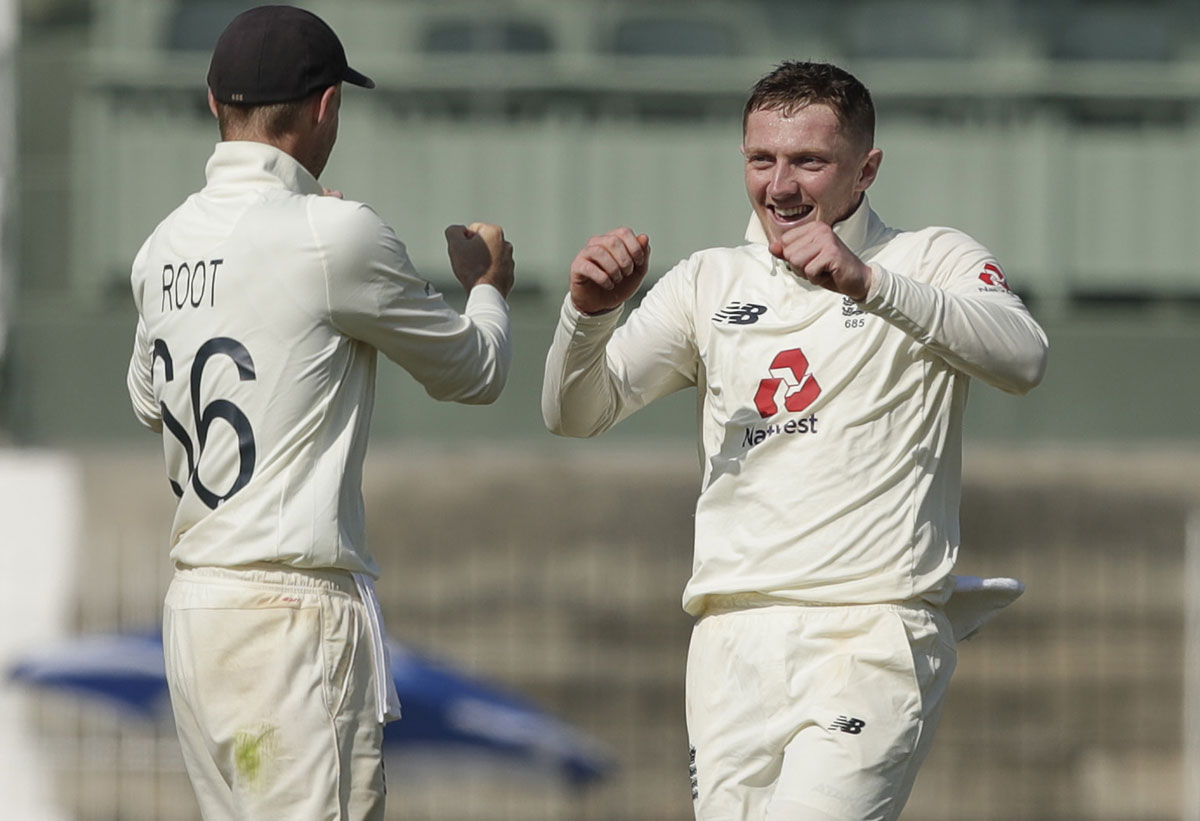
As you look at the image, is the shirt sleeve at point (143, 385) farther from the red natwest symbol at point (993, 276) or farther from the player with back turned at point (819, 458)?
the red natwest symbol at point (993, 276)

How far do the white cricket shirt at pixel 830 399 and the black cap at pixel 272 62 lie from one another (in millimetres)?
673

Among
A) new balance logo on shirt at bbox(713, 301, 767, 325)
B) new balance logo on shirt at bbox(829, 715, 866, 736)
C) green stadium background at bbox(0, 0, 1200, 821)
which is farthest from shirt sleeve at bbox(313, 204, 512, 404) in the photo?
green stadium background at bbox(0, 0, 1200, 821)

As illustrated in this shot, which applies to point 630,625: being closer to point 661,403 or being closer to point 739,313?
point 661,403

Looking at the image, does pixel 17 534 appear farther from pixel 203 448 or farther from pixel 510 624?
pixel 203 448

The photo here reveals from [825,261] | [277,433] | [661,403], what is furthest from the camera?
[661,403]

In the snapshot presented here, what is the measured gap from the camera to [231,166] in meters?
3.83

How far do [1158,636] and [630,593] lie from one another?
260cm

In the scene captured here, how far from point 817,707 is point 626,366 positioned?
32.8 inches

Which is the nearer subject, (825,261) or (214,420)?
(825,261)

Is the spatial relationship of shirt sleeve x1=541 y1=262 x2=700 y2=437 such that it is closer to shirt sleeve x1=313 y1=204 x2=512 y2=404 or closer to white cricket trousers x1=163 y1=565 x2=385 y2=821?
shirt sleeve x1=313 y1=204 x2=512 y2=404

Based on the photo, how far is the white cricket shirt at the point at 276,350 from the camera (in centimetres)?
369

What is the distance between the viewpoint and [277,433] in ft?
12.1

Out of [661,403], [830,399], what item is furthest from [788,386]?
[661,403]

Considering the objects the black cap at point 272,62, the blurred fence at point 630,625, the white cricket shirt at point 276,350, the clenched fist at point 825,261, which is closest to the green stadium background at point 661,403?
the blurred fence at point 630,625
